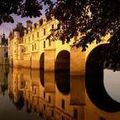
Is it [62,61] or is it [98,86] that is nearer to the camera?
[98,86]

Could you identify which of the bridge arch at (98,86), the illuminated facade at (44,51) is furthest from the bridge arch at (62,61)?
the bridge arch at (98,86)

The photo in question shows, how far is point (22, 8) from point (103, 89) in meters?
22.3

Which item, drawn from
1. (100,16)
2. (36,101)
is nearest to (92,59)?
(36,101)

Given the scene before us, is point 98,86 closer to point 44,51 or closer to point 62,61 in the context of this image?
point 62,61

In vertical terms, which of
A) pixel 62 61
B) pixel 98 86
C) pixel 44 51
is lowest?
pixel 98 86

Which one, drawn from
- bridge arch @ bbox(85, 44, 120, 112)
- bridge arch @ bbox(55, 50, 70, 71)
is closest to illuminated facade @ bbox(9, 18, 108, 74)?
bridge arch @ bbox(55, 50, 70, 71)

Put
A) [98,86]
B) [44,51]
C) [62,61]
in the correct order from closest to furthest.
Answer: [98,86] < [62,61] < [44,51]

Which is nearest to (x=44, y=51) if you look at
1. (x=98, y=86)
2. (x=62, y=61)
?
(x=62, y=61)

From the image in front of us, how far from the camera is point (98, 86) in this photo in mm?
32156

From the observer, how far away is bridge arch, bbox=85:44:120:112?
12.8 meters

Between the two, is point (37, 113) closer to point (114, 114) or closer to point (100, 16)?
point (114, 114)

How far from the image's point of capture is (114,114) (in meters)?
18.6

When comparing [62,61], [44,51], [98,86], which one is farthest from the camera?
[44,51]

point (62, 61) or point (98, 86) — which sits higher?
point (62, 61)
